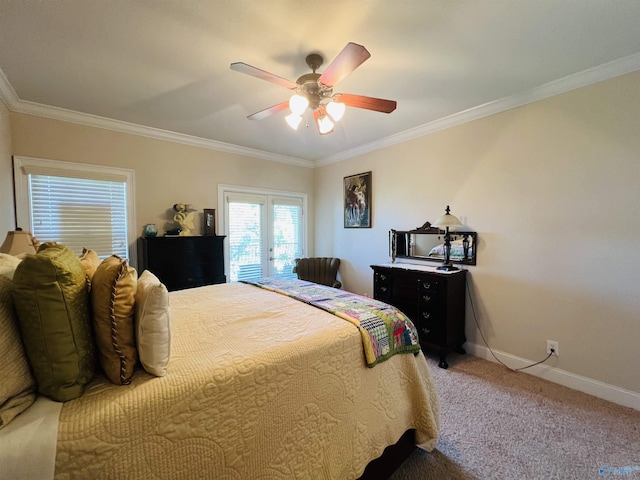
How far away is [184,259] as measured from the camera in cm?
328

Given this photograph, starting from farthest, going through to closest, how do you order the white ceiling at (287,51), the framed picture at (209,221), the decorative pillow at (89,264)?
the framed picture at (209,221)
the white ceiling at (287,51)
the decorative pillow at (89,264)

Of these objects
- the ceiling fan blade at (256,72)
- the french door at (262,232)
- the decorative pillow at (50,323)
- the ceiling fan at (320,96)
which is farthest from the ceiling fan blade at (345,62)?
the french door at (262,232)

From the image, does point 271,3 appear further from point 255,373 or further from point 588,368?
point 588,368

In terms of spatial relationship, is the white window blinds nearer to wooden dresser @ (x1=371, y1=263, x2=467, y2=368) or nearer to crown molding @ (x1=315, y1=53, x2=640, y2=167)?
wooden dresser @ (x1=371, y1=263, x2=467, y2=368)

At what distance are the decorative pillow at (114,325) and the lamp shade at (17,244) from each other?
4.62 feet

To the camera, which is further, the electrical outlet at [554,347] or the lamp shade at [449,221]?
the lamp shade at [449,221]

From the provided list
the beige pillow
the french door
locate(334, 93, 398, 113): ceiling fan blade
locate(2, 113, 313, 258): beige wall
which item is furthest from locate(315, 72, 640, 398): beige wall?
the beige pillow

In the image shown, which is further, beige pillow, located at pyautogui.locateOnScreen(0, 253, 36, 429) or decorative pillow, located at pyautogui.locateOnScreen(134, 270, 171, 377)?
decorative pillow, located at pyautogui.locateOnScreen(134, 270, 171, 377)

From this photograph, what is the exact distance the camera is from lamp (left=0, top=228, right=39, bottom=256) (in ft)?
5.90

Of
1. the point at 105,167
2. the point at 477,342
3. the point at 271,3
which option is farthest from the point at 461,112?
the point at 105,167

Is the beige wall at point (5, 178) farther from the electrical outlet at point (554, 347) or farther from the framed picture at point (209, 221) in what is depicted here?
the electrical outlet at point (554, 347)

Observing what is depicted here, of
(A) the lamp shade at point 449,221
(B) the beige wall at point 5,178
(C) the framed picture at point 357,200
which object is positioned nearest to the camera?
(B) the beige wall at point 5,178

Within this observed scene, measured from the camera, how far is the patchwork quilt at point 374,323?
1.47 m

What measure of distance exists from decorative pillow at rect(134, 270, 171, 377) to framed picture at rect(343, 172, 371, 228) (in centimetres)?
331
